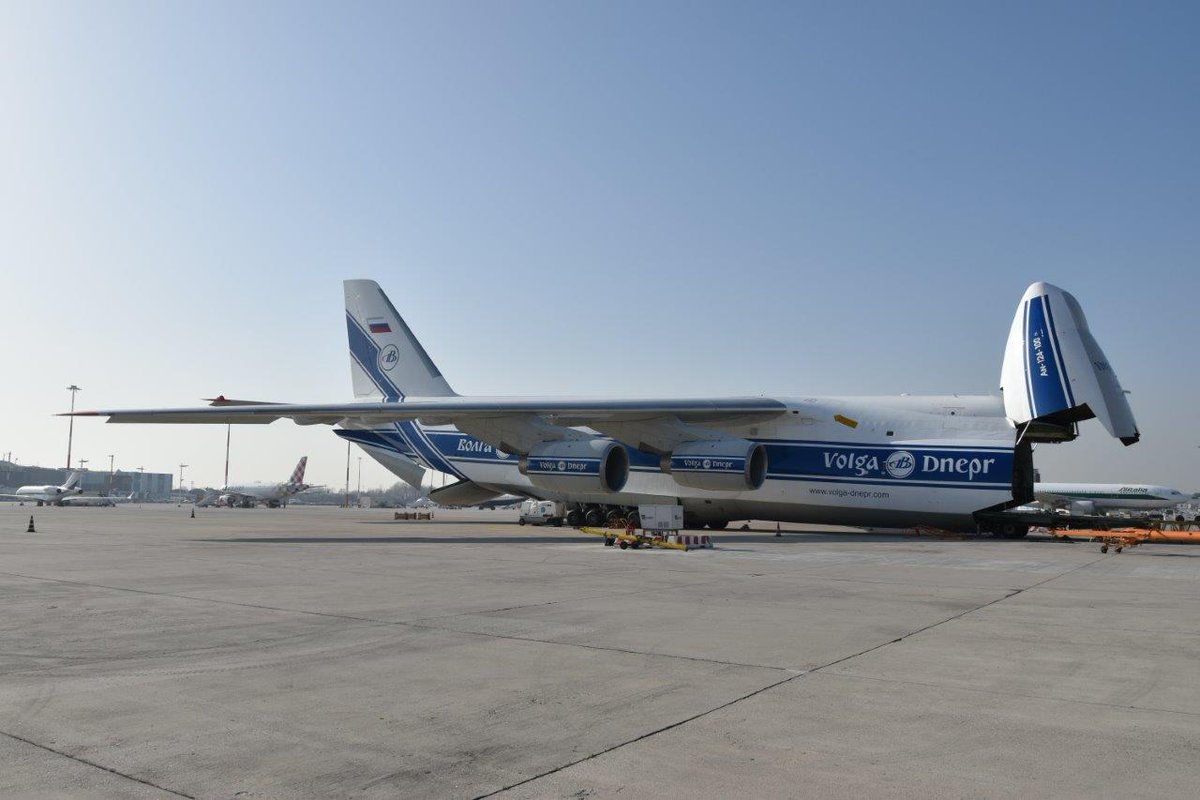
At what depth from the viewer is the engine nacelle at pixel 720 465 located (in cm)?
1983

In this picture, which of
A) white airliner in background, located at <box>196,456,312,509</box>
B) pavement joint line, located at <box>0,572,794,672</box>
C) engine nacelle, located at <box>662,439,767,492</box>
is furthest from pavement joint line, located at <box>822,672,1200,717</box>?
white airliner in background, located at <box>196,456,312,509</box>

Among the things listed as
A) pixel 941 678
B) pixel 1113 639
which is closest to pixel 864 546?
pixel 1113 639

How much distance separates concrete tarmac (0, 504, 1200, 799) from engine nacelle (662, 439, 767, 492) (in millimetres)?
9484

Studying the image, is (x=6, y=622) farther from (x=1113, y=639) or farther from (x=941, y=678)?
(x=1113, y=639)

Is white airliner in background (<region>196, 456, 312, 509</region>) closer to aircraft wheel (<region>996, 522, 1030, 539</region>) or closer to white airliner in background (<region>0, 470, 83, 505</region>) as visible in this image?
white airliner in background (<region>0, 470, 83, 505</region>)

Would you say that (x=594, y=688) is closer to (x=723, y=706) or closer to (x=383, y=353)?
(x=723, y=706)

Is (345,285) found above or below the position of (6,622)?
above

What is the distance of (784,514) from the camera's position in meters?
21.6

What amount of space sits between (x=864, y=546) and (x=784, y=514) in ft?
15.9

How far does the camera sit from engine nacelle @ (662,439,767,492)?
65.1 feet

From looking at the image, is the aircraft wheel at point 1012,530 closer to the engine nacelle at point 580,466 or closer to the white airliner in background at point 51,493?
the engine nacelle at point 580,466

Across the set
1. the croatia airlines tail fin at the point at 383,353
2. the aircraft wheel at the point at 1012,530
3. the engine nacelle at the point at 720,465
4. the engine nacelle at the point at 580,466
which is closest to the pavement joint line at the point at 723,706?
the engine nacelle at the point at 720,465

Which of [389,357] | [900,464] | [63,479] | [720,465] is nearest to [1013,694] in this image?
[720,465]

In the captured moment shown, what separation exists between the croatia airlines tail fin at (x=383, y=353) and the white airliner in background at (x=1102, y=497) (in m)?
41.4
